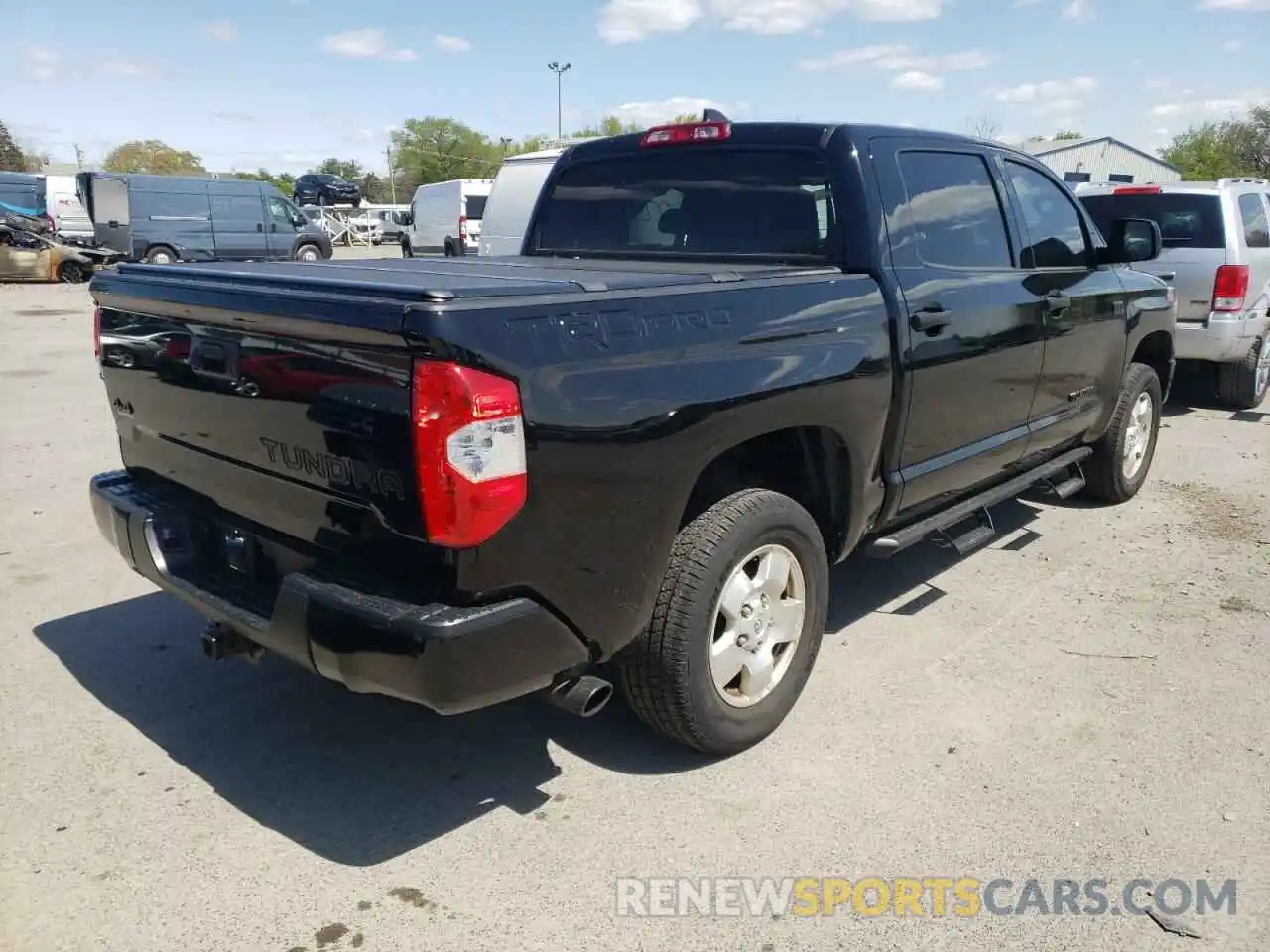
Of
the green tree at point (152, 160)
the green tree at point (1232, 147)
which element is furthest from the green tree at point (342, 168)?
the green tree at point (1232, 147)

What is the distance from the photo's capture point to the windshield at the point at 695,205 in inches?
150

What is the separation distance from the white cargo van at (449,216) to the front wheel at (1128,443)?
1789 centimetres

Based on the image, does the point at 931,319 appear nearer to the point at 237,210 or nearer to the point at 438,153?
the point at 237,210

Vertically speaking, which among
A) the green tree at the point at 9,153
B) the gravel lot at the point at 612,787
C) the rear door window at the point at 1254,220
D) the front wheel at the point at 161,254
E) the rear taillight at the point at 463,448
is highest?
the green tree at the point at 9,153

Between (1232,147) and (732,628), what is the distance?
233 ft

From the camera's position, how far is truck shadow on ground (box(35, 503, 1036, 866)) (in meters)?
2.97

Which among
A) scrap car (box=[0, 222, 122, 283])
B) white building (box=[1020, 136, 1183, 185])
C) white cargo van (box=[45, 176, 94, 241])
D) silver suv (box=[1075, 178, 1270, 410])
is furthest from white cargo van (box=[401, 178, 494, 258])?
white building (box=[1020, 136, 1183, 185])

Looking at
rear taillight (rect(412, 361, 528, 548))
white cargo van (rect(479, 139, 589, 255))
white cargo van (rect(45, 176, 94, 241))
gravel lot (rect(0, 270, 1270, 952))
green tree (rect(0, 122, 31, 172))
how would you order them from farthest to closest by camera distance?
green tree (rect(0, 122, 31, 172))
white cargo van (rect(45, 176, 94, 241))
white cargo van (rect(479, 139, 589, 255))
gravel lot (rect(0, 270, 1270, 952))
rear taillight (rect(412, 361, 528, 548))

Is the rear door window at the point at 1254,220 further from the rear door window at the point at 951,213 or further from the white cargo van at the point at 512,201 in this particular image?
the white cargo van at the point at 512,201

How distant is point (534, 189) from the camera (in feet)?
45.8

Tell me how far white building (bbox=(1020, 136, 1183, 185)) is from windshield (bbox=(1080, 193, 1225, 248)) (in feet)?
122

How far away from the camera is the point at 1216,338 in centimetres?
821

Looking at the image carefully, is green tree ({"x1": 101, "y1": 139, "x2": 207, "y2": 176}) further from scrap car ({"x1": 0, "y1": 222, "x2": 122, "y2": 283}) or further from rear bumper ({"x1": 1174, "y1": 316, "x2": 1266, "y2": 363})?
rear bumper ({"x1": 1174, "y1": 316, "x2": 1266, "y2": 363})

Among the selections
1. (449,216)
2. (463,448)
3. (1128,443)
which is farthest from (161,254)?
(463,448)
